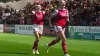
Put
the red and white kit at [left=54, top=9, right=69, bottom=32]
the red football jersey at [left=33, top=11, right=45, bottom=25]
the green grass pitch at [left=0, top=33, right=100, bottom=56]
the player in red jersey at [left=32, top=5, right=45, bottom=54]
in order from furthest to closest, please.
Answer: the red football jersey at [left=33, top=11, right=45, bottom=25]
the player in red jersey at [left=32, top=5, right=45, bottom=54]
the green grass pitch at [left=0, top=33, right=100, bottom=56]
the red and white kit at [left=54, top=9, right=69, bottom=32]

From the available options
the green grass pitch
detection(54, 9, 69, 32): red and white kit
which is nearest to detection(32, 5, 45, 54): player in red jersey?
the green grass pitch

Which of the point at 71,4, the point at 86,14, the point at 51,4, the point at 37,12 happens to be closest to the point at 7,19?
the point at 51,4

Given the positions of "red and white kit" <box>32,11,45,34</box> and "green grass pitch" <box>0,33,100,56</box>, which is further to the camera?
"red and white kit" <box>32,11,45,34</box>

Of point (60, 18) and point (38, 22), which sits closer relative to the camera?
point (60, 18)

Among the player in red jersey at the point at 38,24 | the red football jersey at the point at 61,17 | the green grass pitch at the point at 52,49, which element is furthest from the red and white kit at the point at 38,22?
the red football jersey at the point at 61,17

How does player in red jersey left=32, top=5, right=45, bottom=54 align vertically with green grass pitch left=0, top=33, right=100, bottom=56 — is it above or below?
above

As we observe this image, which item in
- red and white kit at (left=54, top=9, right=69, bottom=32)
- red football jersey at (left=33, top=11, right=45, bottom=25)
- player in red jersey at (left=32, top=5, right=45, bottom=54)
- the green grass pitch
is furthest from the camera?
red football jersey at (left=33, top=11, right=45, bottom=25)

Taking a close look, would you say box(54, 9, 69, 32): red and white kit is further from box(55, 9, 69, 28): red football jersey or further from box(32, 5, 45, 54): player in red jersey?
box(32, 5, 45, 54): player in red jersey

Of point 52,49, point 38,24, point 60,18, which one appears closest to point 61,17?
point 60,18

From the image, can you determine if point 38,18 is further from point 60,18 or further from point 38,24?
point 60,18

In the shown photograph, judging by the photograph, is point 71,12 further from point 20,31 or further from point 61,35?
point 61,35

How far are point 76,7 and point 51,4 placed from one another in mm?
6482

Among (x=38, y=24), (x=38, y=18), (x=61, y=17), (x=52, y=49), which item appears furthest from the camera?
(x=52, y=49)

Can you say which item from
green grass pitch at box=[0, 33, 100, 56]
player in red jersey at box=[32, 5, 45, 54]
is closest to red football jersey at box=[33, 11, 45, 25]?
player in red jersey at box=[32, 5, 45, 54]
